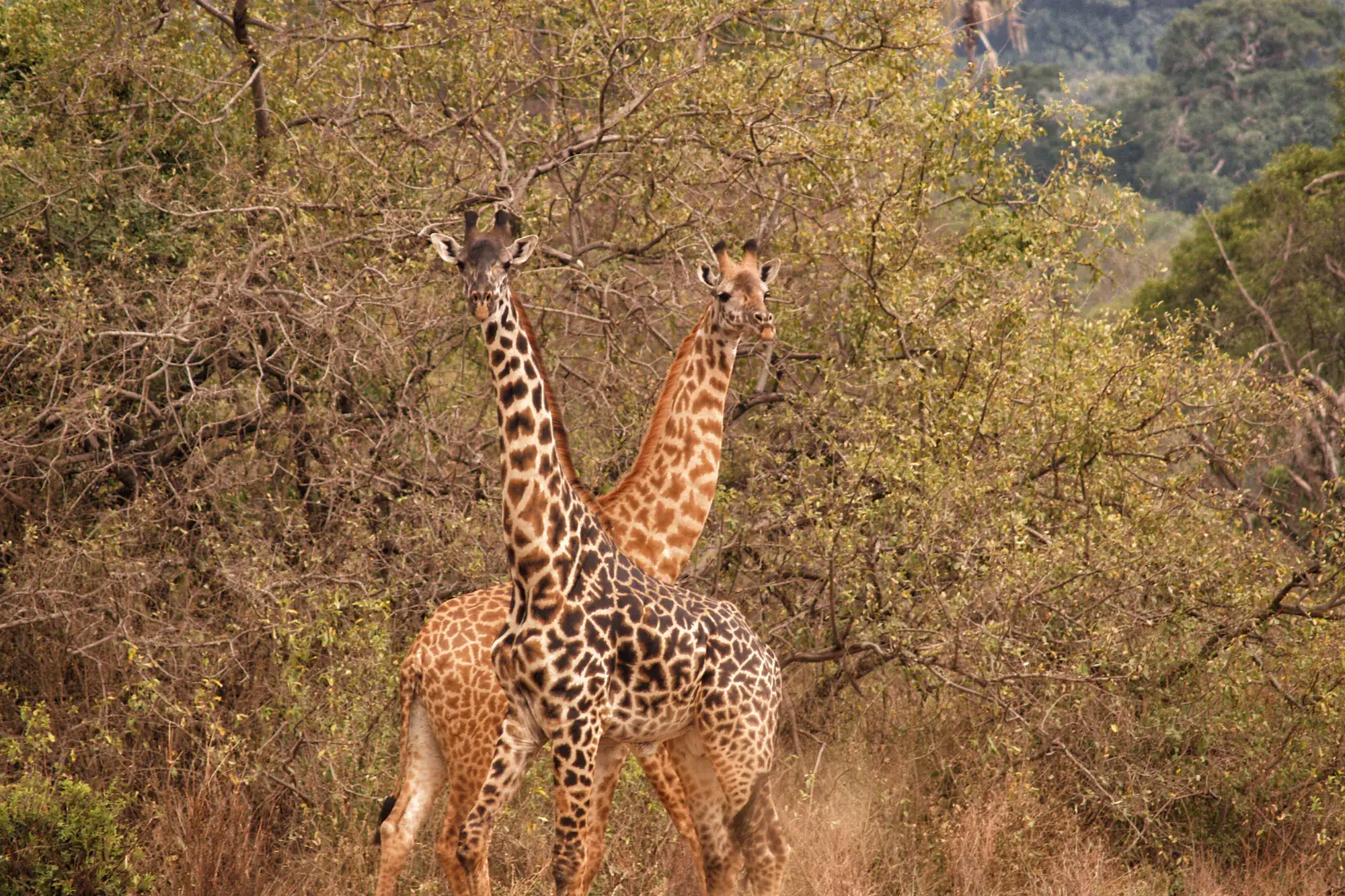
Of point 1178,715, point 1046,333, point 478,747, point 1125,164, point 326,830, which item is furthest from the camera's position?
point 1125,164

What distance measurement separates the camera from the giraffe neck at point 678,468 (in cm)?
643

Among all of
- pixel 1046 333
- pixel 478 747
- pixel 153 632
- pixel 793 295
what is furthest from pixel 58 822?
pixel 1046 333

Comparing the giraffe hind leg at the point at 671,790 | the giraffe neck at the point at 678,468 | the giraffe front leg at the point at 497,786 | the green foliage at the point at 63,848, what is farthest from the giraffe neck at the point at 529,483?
the green foliage at the point at 63,848

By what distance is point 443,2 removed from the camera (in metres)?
8.77

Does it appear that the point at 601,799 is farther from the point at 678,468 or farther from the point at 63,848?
the point at 63,848

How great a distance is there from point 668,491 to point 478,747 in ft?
4.54

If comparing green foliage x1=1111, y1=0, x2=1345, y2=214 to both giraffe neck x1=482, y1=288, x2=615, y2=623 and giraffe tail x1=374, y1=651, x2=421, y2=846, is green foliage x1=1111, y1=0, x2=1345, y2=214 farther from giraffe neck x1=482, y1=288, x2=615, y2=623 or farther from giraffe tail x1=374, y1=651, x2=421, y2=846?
giraffe neck x1=482, y1=288, x2=615, y2=623

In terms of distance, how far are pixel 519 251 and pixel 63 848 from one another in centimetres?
335

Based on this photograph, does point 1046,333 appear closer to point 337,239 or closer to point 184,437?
point 337,239

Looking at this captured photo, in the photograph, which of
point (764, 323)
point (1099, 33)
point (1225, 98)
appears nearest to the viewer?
point (764, 323)

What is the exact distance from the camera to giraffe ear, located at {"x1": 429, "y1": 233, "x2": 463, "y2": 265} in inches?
202

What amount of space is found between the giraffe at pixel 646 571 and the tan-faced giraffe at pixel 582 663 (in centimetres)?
17

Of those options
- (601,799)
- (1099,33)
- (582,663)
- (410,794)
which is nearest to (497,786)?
(582,663)

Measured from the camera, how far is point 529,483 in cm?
539
